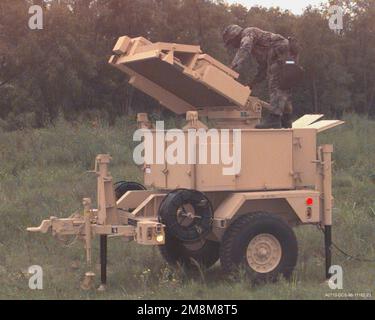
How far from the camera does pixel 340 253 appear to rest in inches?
391

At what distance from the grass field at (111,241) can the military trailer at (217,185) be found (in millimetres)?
468

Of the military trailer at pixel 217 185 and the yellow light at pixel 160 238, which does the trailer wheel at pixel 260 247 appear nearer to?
the military trailer at pixel 217 185

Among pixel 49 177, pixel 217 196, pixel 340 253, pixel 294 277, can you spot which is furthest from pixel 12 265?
pixel 49 177

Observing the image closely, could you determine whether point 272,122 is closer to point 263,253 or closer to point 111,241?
point 263,253

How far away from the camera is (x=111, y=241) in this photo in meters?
10.6

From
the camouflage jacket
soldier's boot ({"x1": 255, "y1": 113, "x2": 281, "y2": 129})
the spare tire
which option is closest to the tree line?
the camouflage jacket

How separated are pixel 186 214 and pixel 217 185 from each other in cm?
53

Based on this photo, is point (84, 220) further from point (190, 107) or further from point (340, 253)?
point (340, 253)

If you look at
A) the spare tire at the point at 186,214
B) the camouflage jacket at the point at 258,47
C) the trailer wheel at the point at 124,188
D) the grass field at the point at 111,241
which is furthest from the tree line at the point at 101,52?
the spare tire at the point at 186,214

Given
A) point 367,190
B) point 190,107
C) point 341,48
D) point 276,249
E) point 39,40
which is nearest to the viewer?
point 276,249

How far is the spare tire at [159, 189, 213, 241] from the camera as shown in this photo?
7613 millimetres

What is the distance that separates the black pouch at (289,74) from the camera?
884 cm

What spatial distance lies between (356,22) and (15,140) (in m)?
24.4

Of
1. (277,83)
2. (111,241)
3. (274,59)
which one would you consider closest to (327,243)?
(277,83)
